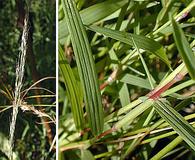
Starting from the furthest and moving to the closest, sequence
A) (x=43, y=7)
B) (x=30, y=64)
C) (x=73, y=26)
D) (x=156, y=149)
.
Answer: (x=156, y=149), (x=43, y=7), (x=30, y=64), (x=73, y=26)

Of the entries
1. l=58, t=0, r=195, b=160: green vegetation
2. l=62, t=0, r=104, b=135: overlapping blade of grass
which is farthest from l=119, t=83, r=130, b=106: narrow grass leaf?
l=62, t=0, r=104, b=135: overlapping blade of grass

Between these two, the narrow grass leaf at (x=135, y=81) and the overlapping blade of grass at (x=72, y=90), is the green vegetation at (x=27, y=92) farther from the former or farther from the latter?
the narrow grass leaf at (x=135, y=81)

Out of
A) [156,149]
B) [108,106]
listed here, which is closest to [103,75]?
[108,106]

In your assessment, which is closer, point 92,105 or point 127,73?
point 92,105

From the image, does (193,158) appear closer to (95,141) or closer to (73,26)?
(95,141)

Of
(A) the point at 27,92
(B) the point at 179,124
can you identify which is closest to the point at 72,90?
(A) the point at 27,92

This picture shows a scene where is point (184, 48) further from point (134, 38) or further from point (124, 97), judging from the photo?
point (124, 97)
